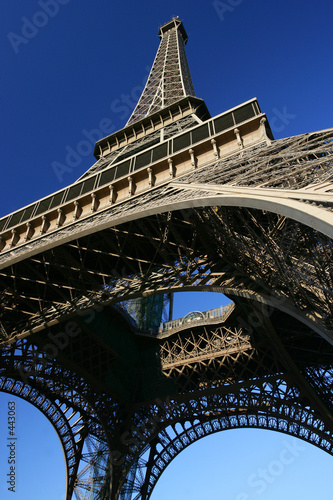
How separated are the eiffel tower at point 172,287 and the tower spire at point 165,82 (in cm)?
33

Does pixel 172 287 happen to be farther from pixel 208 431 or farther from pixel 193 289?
pixel 208 431

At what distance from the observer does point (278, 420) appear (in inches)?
984

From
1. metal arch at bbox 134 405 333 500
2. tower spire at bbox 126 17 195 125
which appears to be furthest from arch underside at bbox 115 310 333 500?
tower spire at bbox 126 17 195 125

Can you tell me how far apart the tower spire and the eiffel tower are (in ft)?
1.08

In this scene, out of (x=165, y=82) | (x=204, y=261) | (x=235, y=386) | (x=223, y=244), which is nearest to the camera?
(x=223, y=244)

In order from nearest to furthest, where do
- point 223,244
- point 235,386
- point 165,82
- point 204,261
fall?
point 223,244 → point 204,261 → point 235,386 → point 165,82

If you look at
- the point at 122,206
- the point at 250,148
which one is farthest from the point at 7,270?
the point at 250,148

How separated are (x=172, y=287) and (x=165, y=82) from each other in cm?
2818

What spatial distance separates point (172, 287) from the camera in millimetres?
14156

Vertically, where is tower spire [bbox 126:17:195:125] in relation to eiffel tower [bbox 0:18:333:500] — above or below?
above

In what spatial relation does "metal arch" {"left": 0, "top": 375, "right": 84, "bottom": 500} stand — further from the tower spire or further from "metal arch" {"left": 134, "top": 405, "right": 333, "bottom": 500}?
the tower spire

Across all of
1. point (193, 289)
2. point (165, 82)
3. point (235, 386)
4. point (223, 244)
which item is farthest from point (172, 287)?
point (165, 82)

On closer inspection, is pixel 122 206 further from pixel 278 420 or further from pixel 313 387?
pixel 278 420

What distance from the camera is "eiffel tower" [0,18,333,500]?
9.10m
